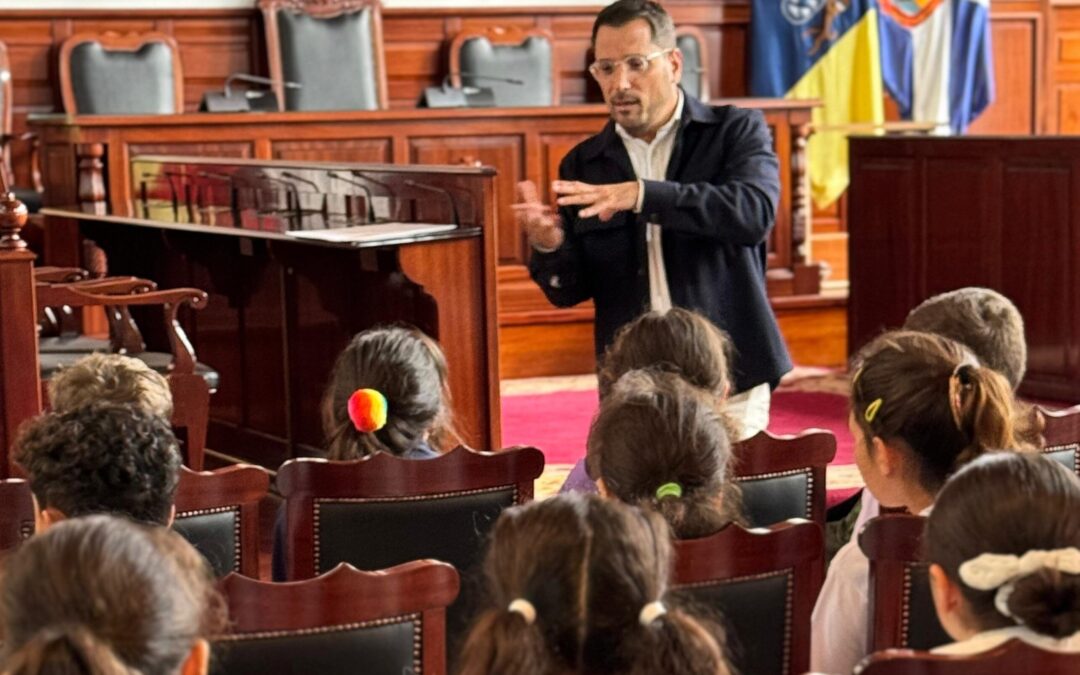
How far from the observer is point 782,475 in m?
2.88

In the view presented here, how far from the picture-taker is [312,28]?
9.02m

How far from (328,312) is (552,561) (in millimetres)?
3613

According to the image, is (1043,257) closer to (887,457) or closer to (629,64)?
(629,64)

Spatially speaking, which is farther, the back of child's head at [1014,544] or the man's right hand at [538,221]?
the man's right hand at [538,221]

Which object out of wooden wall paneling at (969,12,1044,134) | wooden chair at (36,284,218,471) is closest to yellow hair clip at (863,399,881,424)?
wooden chair at (36,284,218,471)

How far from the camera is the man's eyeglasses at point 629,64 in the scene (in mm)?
3363

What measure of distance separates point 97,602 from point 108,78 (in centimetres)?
750

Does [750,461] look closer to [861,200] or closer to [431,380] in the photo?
[431,380]

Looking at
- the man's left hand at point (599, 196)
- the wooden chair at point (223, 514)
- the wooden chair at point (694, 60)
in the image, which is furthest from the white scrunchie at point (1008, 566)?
the wooden chair at point (694, 60)

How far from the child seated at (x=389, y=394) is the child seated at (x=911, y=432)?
0.81 m

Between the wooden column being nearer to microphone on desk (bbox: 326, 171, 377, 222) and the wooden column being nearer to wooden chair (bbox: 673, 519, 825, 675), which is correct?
microphone on desk (bbox: 326, 171, 377, 222)

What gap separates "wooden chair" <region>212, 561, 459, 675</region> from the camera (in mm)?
1933

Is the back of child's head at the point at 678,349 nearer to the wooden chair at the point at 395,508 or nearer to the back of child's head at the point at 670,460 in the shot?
the wooden chair at the point at 395,508

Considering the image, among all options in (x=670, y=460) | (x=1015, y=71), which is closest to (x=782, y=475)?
(x=670, y=460)
